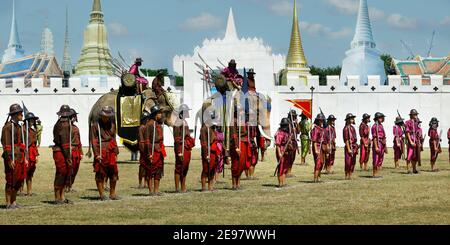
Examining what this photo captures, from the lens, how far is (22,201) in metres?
12.9

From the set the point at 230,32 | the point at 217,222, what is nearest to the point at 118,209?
the point at 217,222

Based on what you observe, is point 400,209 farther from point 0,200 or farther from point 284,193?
point 0,200

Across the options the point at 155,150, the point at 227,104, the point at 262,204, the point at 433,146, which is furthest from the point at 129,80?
the point at 262,204

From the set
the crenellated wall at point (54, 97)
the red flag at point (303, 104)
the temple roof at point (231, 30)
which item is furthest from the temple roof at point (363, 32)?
the crenellated wall at point (54, 97)

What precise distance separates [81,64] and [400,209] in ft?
152

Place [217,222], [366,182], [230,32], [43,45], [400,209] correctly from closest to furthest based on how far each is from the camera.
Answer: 1. [217,222]
2. [400,209]
3. [366,182]
4. [230,32]
5. [43,45]

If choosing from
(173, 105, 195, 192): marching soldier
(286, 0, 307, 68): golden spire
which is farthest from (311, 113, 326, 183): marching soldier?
(286, 0, 307, 68): golden spire

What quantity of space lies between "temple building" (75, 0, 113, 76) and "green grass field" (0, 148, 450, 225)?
36732mm

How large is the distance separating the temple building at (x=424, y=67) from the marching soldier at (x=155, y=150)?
30.0 meters

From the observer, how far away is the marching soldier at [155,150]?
13.4 m

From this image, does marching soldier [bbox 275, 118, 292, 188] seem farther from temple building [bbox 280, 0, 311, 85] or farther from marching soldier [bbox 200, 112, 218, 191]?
temple building [bbox 280, 0, 311, 85]

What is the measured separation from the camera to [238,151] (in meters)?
14.3

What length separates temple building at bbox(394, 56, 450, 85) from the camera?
41.8m

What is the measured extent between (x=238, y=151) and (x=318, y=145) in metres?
2.83
